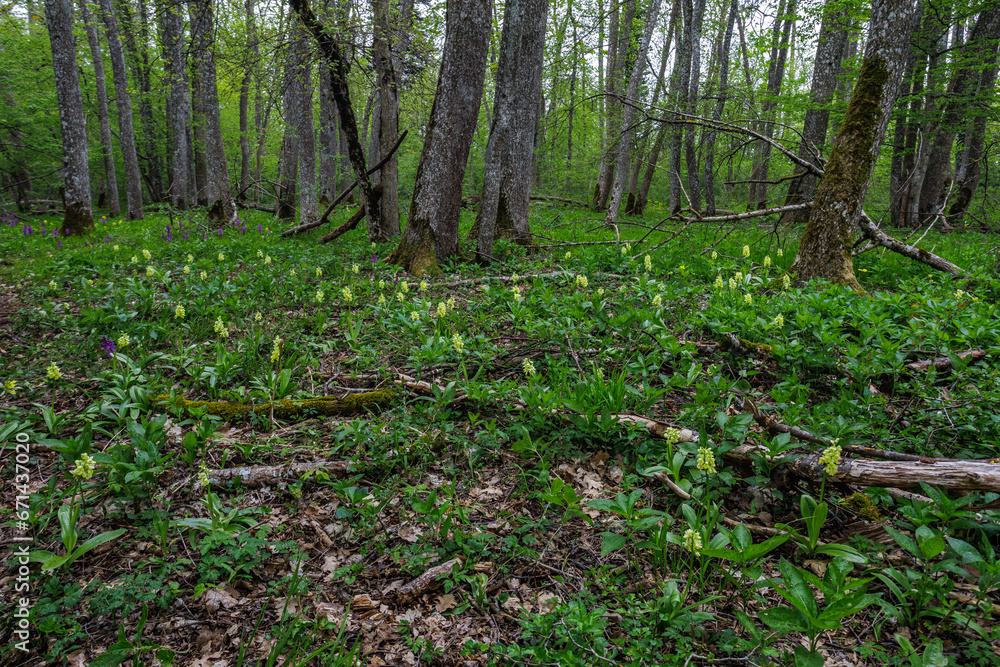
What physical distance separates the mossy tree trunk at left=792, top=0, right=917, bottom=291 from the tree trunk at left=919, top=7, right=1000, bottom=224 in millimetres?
6348

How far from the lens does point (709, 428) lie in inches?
105

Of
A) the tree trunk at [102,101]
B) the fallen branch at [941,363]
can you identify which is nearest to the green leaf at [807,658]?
the fallen branch at [941,363]

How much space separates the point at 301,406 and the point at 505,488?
5.06ft

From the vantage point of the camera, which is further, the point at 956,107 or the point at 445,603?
the point at 956,107

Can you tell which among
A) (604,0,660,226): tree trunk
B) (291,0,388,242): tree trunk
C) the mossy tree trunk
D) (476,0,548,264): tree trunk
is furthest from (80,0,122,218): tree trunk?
the mossy tree trunk

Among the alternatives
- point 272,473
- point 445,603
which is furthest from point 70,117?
point 445,603

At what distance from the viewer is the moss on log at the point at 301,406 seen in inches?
121

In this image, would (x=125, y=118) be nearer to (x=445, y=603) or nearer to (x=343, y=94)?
(x=343, y=94)

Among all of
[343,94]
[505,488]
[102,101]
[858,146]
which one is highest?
[102,101]

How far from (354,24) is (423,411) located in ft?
22.1

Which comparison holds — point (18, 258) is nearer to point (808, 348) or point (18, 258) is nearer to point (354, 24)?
point (354, 24)

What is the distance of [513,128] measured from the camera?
7.18 meters

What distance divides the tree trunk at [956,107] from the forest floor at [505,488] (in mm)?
8140

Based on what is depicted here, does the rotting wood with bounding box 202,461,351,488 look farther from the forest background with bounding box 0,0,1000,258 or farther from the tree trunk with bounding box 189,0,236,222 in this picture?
the tree trunk with bounding box 189,0,236,222
